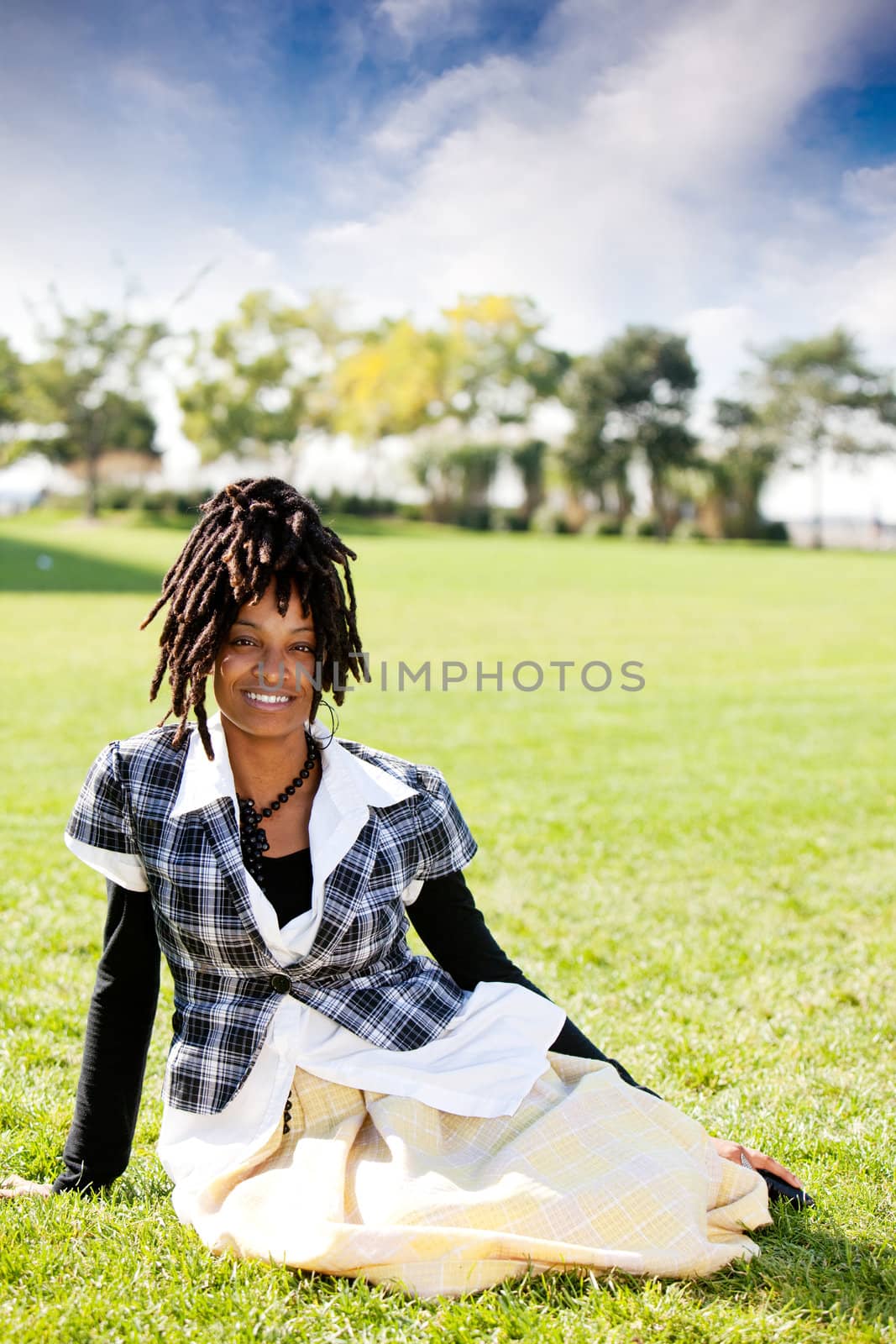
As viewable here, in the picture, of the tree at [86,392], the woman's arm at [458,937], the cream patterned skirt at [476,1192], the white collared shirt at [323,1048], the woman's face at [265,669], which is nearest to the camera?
the cream patterned skirt at [476,1192]

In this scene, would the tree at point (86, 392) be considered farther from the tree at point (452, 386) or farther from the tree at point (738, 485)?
the tree at point (738, 485)

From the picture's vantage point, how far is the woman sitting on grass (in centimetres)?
187

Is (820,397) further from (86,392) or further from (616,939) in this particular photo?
(616,939)

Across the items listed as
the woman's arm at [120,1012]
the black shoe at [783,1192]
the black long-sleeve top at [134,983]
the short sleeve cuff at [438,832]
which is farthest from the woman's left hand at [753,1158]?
the woman's arm at [120,1012]

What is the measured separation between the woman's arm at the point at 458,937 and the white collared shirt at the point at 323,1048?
0.24 feet

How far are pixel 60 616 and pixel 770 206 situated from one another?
9.66 metres

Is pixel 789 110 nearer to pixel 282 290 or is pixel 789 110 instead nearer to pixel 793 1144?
pixel 793 1144

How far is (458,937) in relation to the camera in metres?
2.22

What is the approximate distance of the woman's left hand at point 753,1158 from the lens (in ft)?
6.94

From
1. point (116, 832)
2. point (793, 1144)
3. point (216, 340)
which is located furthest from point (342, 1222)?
point (216, 340)

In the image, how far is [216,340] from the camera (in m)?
44.5

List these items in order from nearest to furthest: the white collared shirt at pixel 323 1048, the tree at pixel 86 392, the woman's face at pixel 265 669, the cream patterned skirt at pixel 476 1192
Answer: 1. the cream patterned skirt at pixel 476 1192
2. the white collared shirt at pixel 323 1048
3. the woman's face at pixel 265 669
4. the tree at pixel 86 392

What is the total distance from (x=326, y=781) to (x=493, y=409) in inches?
1765

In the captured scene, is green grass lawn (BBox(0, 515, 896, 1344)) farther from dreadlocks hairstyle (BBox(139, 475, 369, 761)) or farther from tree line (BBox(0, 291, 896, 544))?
tree line (BBox(0, 291, 896, 544))
